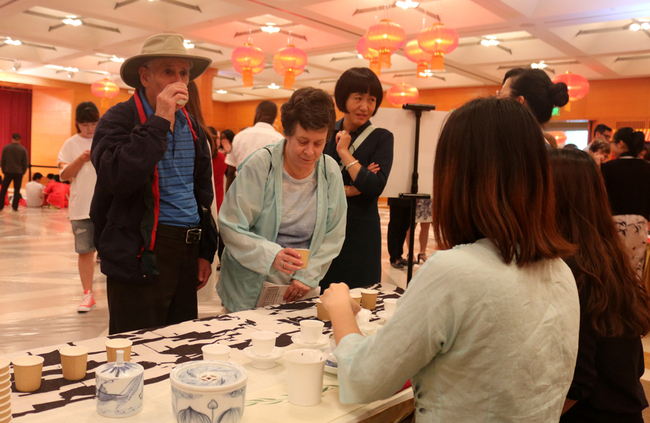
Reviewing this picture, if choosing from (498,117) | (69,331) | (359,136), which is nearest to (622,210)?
(359,136)

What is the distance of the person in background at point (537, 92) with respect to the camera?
2238 mm

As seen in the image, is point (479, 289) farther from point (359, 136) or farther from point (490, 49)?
point (490, 49)

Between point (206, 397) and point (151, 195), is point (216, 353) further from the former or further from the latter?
point (151, 195)

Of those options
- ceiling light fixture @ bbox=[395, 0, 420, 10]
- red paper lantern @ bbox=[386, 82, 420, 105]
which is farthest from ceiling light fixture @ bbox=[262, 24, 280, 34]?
red paper lantern @ bbox=[386, 82, 420, 105]

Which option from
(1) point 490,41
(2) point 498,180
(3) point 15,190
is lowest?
(3) point 15,190

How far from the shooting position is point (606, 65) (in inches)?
419

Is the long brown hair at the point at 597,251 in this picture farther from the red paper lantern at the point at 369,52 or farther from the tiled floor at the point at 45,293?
the red paper lantern at the point at 369,52

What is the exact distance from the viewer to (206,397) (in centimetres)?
93

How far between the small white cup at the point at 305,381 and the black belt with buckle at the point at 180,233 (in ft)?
3.14

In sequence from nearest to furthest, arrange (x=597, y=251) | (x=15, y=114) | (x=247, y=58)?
(x=597, y=251) → (x=247, y=58) → (x=15, y=114)

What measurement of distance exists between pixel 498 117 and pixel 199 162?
1.40m

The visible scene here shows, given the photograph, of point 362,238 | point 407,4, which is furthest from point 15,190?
point 362,238

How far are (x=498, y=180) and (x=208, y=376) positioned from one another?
66 cm

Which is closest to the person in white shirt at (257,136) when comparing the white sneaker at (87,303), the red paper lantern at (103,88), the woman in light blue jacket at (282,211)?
the white sneaker at (87,303)
